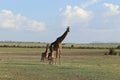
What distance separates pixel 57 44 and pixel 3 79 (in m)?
12.9

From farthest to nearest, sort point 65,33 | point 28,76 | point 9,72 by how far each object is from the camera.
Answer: point 65,33 → point 9,72 → point 28,76

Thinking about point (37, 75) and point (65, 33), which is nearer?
point (37, 75)

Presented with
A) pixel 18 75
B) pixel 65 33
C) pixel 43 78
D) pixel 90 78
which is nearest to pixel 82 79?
pixel 90 78

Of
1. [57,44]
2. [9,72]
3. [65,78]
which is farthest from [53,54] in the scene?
[65,78]

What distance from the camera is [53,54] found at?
111 feet

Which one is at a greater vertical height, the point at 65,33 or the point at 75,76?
the point at 65,33

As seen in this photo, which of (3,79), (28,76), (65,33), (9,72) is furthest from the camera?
(65,33)

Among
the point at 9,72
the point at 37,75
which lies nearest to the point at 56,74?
the point at 37,75

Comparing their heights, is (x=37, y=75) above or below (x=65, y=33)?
below

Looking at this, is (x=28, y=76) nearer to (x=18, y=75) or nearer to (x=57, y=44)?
(x=18, y=75)

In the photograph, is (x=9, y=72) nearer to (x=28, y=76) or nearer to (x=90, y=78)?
(x=28, y=76)

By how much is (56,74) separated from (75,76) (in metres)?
1.29

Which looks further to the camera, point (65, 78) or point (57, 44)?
point (57, 44)

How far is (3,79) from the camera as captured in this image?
2008cm
